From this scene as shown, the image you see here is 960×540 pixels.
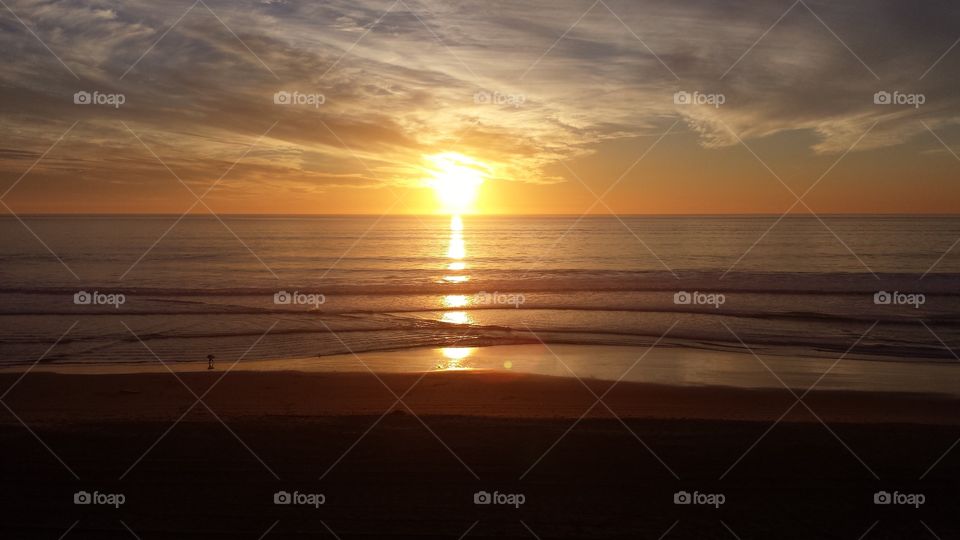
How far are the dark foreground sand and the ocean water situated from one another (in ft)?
14.9

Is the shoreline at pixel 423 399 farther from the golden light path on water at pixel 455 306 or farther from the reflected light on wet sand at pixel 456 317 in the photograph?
the reflected light on wet sand at pixel 456 317

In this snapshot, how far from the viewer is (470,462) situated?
803cm

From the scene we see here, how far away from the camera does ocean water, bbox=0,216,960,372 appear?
16344 millimetres

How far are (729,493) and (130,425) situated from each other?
27.0 ft

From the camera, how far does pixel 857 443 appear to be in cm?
889

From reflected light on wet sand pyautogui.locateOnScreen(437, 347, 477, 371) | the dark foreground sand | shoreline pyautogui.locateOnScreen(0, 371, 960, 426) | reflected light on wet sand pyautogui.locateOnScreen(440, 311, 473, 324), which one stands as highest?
reflected light on wet sand pyautogui.locateOnScreen(440, 311, 473, 324)

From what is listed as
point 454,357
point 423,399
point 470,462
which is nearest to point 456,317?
point 454,357

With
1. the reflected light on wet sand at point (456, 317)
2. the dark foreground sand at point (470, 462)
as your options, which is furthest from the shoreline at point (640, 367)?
the reflected light on wet sand at point (456, 317)

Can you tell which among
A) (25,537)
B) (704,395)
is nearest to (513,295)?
(704,395)

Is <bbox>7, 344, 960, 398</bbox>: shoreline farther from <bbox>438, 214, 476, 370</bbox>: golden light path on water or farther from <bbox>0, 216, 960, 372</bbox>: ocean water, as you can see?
<bbox>0, 216, 960, 372</bbox>: ocean water

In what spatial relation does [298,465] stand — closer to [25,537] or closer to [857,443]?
[25,537]

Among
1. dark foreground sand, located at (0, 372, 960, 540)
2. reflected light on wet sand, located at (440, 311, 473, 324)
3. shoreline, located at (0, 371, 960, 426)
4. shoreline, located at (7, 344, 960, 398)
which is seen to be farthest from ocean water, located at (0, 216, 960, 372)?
dark foreground sand, located at (0, 372, 960, 540)

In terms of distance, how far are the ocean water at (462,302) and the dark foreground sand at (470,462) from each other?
4.54m

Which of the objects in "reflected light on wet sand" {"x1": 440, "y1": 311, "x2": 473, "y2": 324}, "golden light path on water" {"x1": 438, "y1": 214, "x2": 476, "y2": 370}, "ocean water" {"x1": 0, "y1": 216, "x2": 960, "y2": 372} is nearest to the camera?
"golden light path on water" {"x1": 438, "y1": 214, "x2": 476, "y2": 370}
